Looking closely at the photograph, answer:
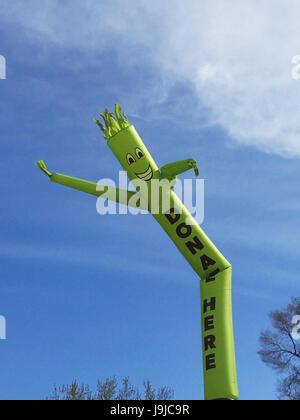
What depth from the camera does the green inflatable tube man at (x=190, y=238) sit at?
1087cm

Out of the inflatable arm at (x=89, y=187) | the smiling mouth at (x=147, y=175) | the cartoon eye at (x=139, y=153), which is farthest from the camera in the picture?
the inflatable arm at (x=89, y=187)

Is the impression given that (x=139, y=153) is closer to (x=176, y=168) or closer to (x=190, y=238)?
(x=176, y=168)

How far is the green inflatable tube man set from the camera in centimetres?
1087

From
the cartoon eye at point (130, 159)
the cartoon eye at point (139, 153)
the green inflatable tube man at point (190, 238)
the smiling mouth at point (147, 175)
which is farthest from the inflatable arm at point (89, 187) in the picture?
the cartoon eye at point (139, 153)

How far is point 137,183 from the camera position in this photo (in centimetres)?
1200

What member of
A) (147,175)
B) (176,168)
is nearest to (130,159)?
(147,175)

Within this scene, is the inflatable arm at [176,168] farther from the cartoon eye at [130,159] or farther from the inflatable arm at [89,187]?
the inflatable arm at [89,187]

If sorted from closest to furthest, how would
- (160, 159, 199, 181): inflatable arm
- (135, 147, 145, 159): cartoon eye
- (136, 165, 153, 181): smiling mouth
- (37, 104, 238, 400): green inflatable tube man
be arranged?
(37, 104, 238, 400): green inflatable tube man
(160, 159, 199, 181): inflatable arm
(136, 165, 153, 181): smiling mouth
(135, 147, 145, 159): cartoon eye

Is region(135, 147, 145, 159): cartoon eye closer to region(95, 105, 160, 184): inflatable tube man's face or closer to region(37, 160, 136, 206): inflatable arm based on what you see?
region(95, 105, 160, 184): inflatable tube man's face

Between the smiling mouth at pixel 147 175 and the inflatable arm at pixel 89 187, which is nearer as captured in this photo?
the smiling mouth at pixel 147 175

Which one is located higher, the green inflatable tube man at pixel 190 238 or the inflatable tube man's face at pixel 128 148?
the inflatable tube man's face at pixel 128 148

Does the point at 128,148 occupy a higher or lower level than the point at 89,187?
higher

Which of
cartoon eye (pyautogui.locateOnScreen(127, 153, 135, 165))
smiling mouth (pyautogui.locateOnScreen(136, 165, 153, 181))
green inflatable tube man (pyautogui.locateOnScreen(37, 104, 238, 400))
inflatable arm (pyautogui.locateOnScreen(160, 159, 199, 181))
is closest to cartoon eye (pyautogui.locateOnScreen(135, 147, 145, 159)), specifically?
green inflatable tube man (pyautogui.locateOnScreen(37, 104, 238, 400))

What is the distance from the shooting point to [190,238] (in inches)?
458
